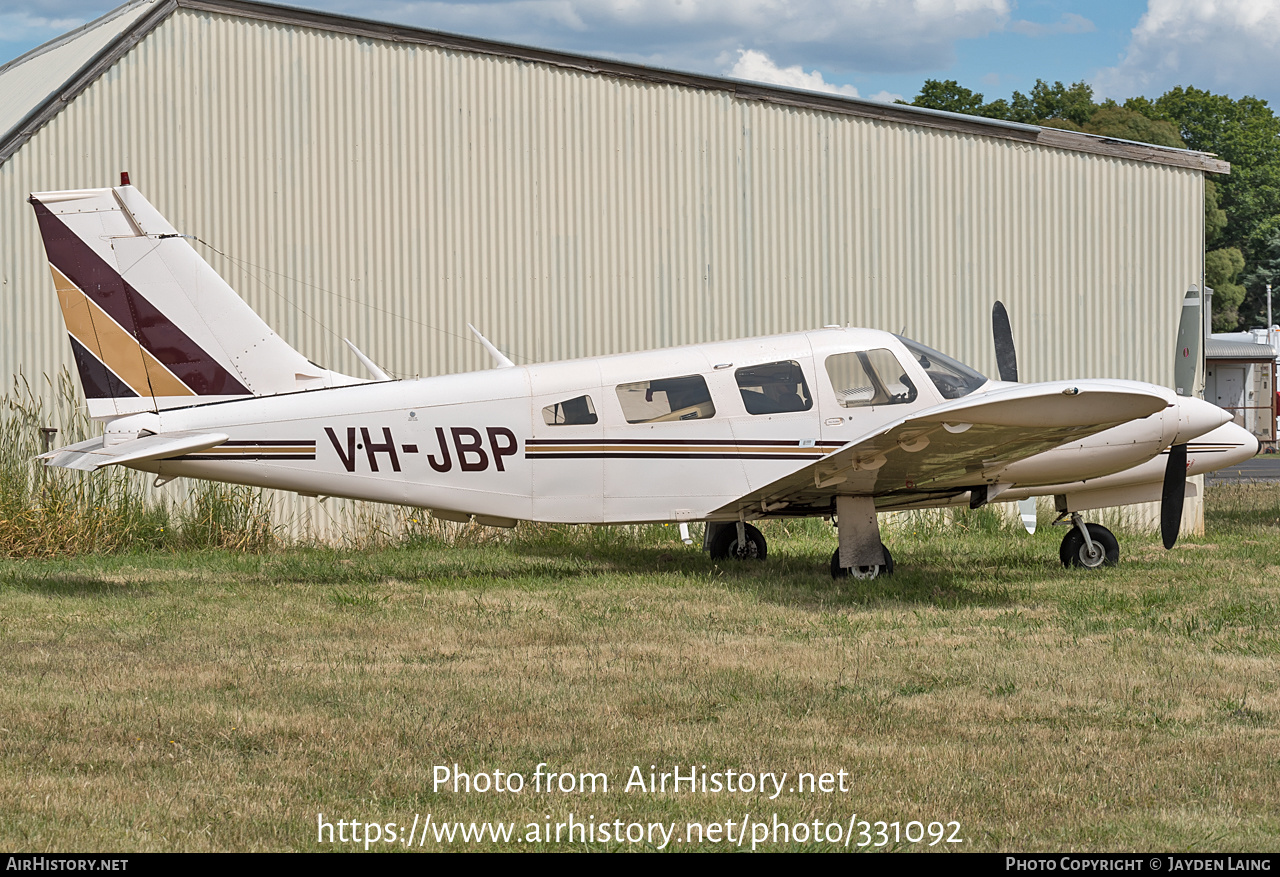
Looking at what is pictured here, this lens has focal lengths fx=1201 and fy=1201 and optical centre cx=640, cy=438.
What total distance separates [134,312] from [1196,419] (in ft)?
27.4

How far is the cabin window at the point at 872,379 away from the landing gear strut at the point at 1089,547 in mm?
2434

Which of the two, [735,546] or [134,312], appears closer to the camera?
[134,312]

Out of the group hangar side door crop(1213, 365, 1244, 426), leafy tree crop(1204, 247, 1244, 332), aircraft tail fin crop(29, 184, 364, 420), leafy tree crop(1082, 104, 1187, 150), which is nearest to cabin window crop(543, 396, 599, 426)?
aircraft tail fin crop(29, 184, 364, 420)

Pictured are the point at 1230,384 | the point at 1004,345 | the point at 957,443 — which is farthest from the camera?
the point at 1230,384

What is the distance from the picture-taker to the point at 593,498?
950 cm

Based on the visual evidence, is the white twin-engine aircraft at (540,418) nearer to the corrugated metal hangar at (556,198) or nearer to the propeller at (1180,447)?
the propeller at (1180,447)

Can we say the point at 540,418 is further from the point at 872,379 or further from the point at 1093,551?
the point at 1093,551

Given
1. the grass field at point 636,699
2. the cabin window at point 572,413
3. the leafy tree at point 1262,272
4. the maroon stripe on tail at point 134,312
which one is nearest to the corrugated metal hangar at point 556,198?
the maroon stripe on tail at point 134,312

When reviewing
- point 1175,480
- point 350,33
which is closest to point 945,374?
point 1175,480

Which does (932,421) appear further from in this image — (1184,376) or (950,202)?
(950,202)

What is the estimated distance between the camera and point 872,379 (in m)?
9.54

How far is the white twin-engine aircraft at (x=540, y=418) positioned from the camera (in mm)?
8984

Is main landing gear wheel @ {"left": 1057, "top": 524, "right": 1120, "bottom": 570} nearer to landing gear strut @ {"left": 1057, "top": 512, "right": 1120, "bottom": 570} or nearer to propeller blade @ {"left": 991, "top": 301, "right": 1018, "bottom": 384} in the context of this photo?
landing gear strut @ {"left": 1057, "top": 512, "right": 1120, "bottom": 570}
